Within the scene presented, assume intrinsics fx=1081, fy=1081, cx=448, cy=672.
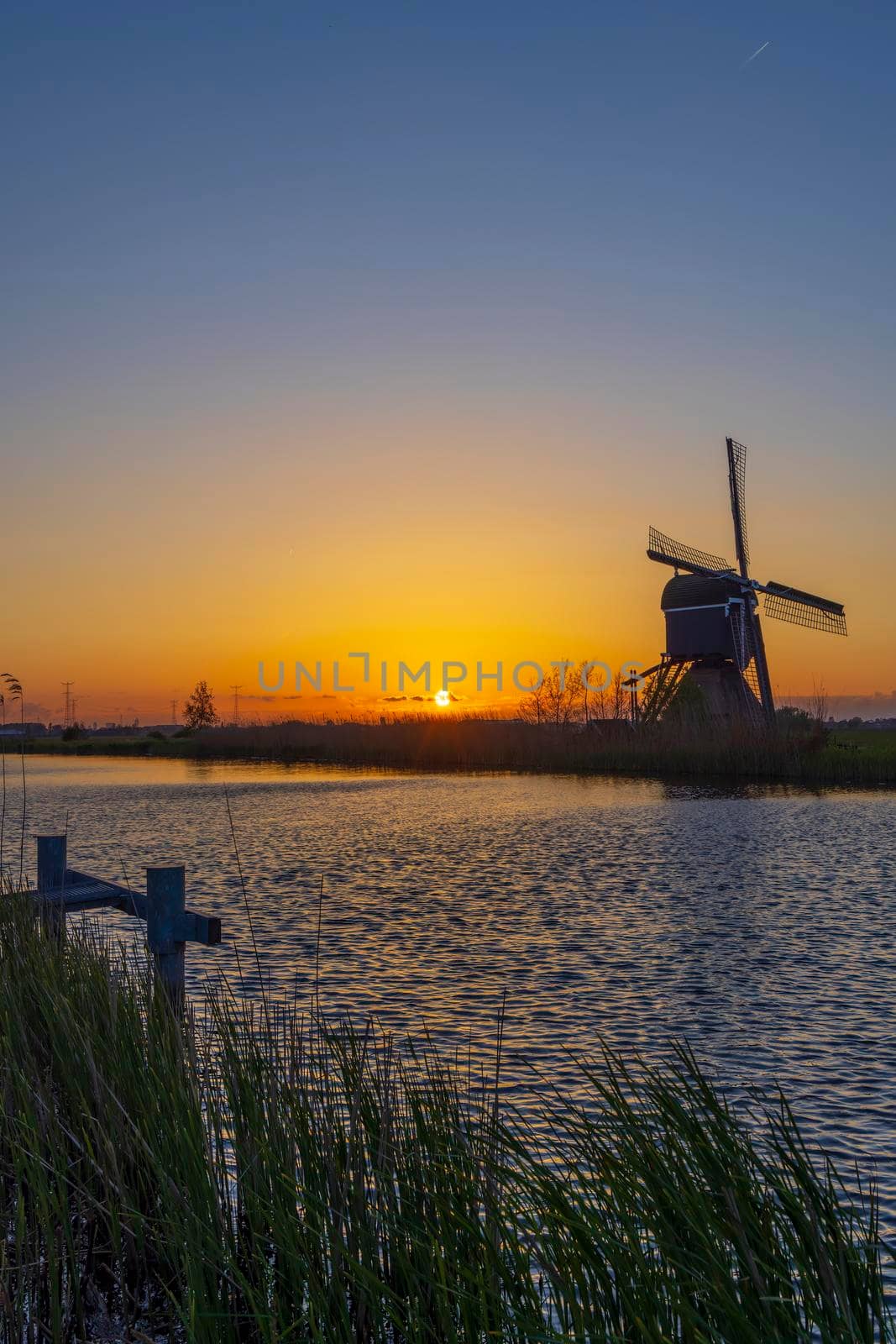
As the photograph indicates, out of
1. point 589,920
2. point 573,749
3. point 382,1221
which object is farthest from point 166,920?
point 573,749

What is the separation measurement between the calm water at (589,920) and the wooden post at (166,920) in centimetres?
174

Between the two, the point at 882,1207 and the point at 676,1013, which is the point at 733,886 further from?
the point at 882,1207

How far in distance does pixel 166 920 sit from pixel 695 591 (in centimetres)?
4207

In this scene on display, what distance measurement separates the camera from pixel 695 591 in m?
46.0

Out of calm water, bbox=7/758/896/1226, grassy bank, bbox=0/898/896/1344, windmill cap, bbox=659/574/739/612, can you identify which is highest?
windmill cap, bbox=659/574/739/612

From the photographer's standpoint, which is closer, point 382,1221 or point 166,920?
point 382,1221

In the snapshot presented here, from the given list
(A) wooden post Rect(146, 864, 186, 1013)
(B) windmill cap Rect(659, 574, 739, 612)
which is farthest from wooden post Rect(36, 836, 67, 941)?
(B) windmill cap Rect(659, 574, 739, 612)

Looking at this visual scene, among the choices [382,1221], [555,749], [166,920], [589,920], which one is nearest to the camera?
[382,1221]

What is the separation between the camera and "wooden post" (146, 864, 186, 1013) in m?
6.02

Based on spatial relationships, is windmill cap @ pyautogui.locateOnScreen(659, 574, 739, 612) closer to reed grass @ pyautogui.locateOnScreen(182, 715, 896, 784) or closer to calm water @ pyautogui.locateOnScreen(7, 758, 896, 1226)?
reed grass @ pyautogui.locateOnScreen(182, 715, 896, 784)

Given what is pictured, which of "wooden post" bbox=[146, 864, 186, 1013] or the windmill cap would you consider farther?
the windmill cap

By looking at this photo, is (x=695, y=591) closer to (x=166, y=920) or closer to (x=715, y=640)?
(x=715, y=640)

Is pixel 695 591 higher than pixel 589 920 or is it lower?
higher

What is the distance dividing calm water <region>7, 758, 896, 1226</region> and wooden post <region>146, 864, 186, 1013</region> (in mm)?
1736
